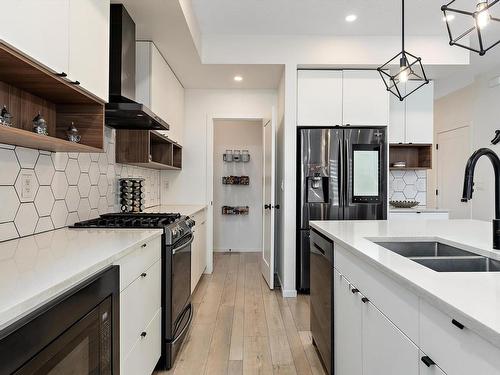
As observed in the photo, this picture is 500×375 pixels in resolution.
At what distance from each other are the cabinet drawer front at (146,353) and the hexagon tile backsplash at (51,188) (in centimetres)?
81

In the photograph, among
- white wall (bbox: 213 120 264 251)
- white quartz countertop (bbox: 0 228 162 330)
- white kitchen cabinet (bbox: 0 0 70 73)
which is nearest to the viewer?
white quartz countertop (bbox: 0 228 162 330)

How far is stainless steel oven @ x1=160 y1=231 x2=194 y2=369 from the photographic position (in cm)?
199

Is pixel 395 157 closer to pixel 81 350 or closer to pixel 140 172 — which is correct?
pixel 140 172

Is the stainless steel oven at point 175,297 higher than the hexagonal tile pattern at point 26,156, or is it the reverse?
the hexagonal tile pattern at point 26,156

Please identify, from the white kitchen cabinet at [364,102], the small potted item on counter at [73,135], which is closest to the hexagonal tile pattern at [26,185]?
the small potted item on counter at [73,135]

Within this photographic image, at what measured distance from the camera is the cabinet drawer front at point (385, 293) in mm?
939

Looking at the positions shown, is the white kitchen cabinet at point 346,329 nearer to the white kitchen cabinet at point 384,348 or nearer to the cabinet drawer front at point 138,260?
the white kitchen cabinet at point 384,348

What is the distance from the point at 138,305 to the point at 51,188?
866 millimetres

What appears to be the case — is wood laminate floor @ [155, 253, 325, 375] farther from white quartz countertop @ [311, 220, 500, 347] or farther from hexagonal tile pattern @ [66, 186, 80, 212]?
hexagonal tile pattern @ [66, 186, 80, 212]

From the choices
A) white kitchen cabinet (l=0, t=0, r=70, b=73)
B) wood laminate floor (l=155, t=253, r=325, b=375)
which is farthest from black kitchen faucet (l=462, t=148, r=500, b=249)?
white kitchen cabinet (l=0, t=0, r=70, b=73)

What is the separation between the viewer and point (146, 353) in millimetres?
1706

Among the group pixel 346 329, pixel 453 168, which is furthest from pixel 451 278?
pixel 453 168

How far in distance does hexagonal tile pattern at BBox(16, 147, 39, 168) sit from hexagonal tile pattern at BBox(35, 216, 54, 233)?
303 mm

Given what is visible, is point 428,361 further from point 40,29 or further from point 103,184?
point 103,184
